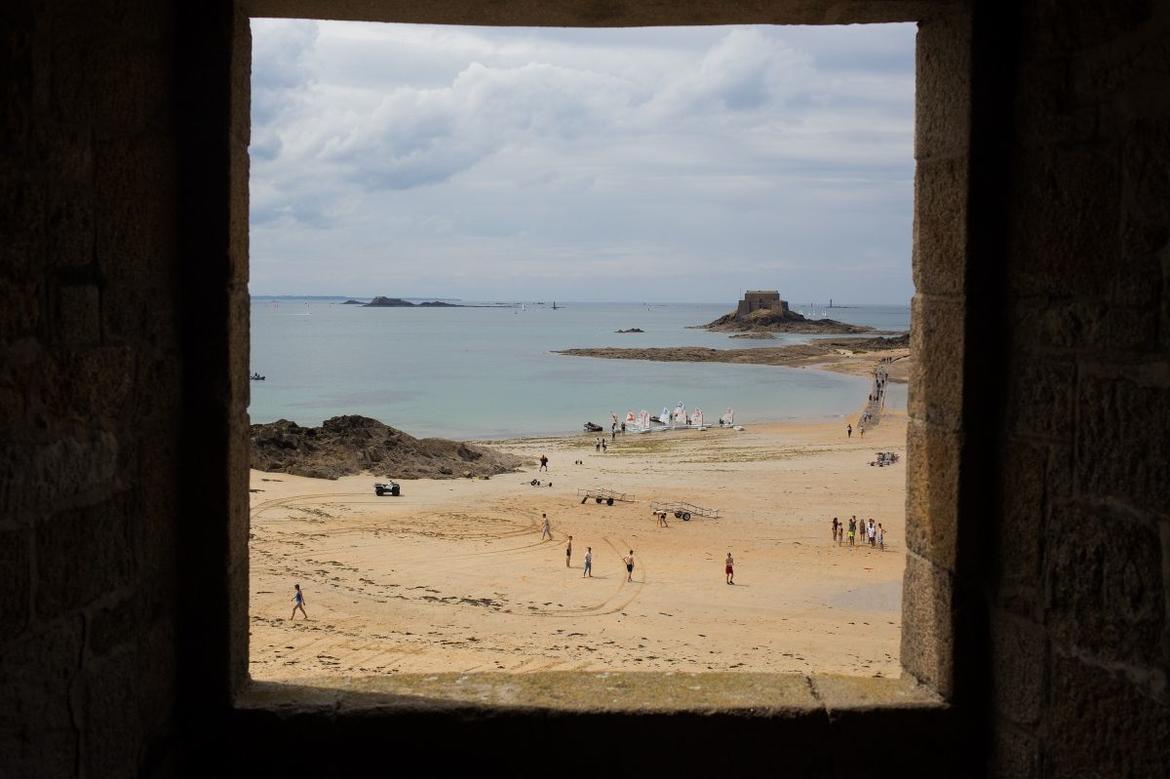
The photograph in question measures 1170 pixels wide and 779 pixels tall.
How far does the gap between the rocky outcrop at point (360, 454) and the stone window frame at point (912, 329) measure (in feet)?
68.5

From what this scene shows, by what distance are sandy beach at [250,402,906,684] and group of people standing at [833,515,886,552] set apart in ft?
0.83

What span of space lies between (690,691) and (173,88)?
2019mm

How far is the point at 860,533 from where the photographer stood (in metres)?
17.3

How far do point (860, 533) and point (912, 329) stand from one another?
15.2 metres

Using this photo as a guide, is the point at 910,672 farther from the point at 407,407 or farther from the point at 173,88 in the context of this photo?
the point at 407,407

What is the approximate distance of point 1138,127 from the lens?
6.86 feet

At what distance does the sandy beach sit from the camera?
10398 millimetres

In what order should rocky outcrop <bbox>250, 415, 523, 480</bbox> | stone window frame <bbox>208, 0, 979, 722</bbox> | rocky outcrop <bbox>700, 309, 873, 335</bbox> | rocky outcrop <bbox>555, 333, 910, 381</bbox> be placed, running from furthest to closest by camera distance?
rocky outcrop <bbox>700, 309, 873, 335</bbox>
rocky outcrop <bbox>555, 333, 910, 381</bbox>
rocky outcrop <bbox>250, 415, 523, 480</bbox>
stone window frame <bbox>208, 0, 979, 722</bbox>

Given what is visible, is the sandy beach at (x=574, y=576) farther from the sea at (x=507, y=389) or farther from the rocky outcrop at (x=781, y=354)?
the rocky outcrop at (x=781, y=354)

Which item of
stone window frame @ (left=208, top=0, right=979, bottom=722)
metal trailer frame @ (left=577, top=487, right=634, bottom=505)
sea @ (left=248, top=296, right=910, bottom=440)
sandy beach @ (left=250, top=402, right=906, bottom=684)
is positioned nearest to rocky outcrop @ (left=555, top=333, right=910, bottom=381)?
sea @ (left=248, top=296, right=910, bottom=440)

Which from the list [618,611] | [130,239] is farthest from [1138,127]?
[618,611]

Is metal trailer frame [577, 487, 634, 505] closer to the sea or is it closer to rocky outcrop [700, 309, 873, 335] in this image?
the sea

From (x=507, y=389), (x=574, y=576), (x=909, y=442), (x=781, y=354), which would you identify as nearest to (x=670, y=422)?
(x=507, y=389)

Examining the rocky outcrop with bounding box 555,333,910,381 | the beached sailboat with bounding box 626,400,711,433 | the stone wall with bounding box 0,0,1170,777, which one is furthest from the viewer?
the rocky outcrop with bounding box 555,333,910,381
